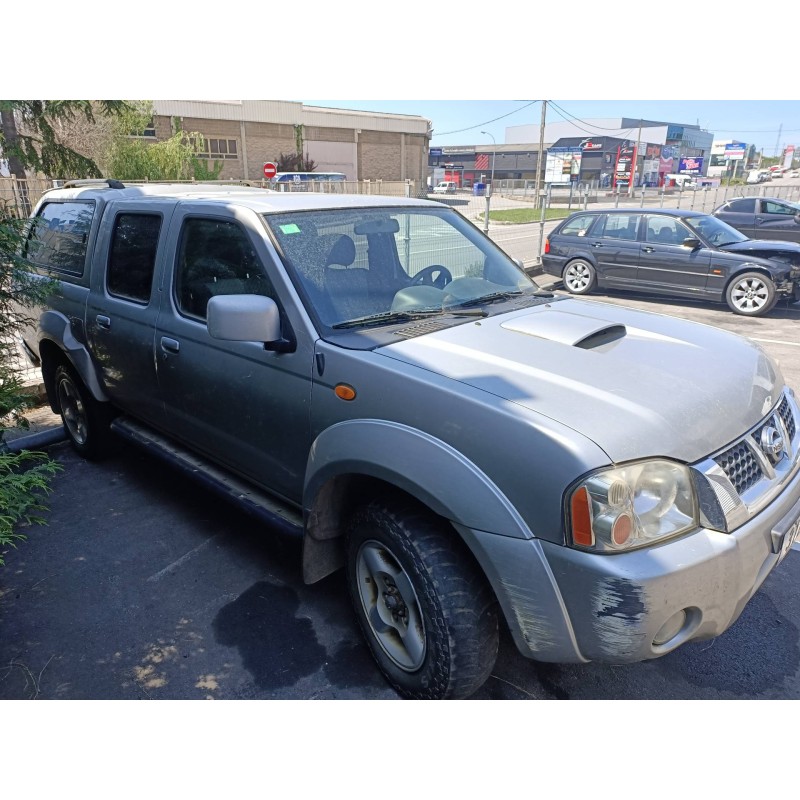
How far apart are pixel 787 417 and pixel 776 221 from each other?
53.3ft

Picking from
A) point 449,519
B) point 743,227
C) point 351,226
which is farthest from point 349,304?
point 743,227

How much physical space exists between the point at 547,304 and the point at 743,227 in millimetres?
16115

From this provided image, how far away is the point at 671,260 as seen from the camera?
11000 millimetres

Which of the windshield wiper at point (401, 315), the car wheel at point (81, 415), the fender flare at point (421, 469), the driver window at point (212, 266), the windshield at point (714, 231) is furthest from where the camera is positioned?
the windshield at point (714, 231)

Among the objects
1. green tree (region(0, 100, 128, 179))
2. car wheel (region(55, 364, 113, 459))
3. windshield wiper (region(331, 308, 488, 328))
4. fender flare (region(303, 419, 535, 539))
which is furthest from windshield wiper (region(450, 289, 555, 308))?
green tree (region(0, 100, 128, 179))

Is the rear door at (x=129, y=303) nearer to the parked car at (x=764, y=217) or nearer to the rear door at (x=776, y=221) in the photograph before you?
the parked car at (x=764, y=217)

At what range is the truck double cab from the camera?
1948 millimetres

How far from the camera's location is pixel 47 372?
4.98m

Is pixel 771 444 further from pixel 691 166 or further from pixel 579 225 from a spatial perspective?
pixel 691 166

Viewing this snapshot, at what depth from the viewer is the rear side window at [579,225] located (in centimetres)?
1219

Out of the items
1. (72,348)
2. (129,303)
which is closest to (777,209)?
(129,303)

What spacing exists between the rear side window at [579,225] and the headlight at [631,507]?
11.1 metres

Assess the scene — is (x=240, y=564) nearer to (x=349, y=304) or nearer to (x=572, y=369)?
(x=349, y=304)

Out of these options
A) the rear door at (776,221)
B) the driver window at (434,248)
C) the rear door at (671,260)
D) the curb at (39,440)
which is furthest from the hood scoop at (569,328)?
the rear door at (776,221)
